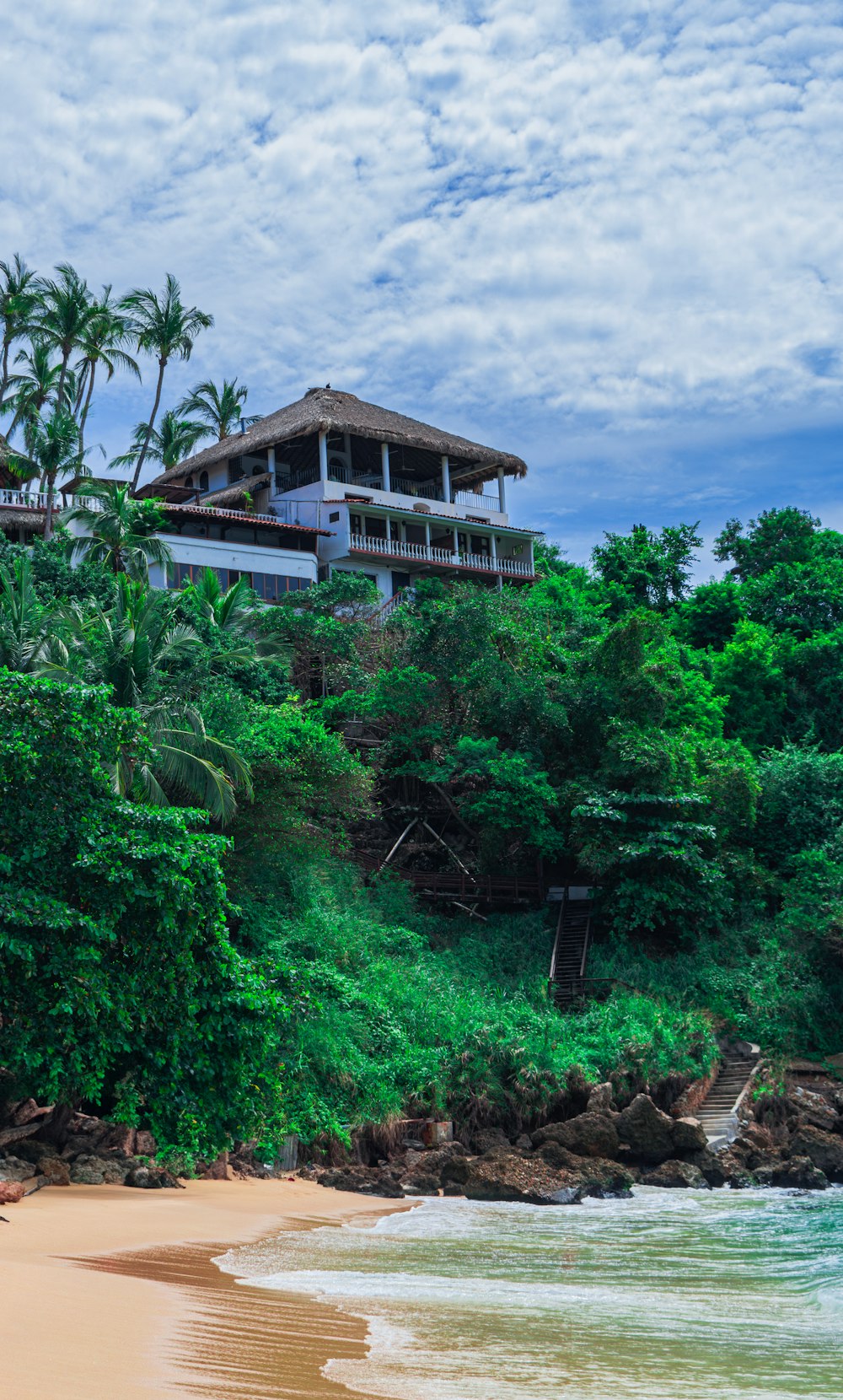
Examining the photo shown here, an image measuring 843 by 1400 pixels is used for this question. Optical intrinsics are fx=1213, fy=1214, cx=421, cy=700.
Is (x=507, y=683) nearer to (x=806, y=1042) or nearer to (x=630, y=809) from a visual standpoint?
(x=630, y=809)

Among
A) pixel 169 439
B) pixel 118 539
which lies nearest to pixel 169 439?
pixel 169 439

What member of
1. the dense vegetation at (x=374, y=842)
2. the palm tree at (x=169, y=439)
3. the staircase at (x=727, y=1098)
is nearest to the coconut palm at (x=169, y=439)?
the palm tree at (x=169, y=439)

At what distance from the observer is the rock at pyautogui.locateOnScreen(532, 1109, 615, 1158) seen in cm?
2027

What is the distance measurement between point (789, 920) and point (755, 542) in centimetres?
2362

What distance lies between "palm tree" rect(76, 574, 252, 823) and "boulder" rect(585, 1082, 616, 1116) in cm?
824

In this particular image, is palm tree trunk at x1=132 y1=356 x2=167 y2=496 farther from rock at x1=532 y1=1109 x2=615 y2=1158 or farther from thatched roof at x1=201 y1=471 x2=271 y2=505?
rock at x1=532 y1=1109 x2=615 y2=1158

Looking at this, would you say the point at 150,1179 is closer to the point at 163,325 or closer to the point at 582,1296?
the point at 582,1296

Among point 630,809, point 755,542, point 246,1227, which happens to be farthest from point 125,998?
point 755,542

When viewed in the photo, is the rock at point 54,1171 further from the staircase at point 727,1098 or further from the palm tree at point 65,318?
the palm tree at point 65,318

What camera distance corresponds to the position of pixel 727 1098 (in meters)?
23.9

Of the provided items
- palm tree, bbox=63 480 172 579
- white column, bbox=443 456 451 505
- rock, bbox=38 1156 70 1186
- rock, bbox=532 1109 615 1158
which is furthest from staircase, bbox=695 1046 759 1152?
white column, bbox=443 456 451 505

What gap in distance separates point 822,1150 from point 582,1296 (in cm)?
1132

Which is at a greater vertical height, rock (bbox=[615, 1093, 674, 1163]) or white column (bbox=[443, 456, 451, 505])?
white column (bbox=[443, 456, 451, 505])

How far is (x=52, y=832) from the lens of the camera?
13.9 m
